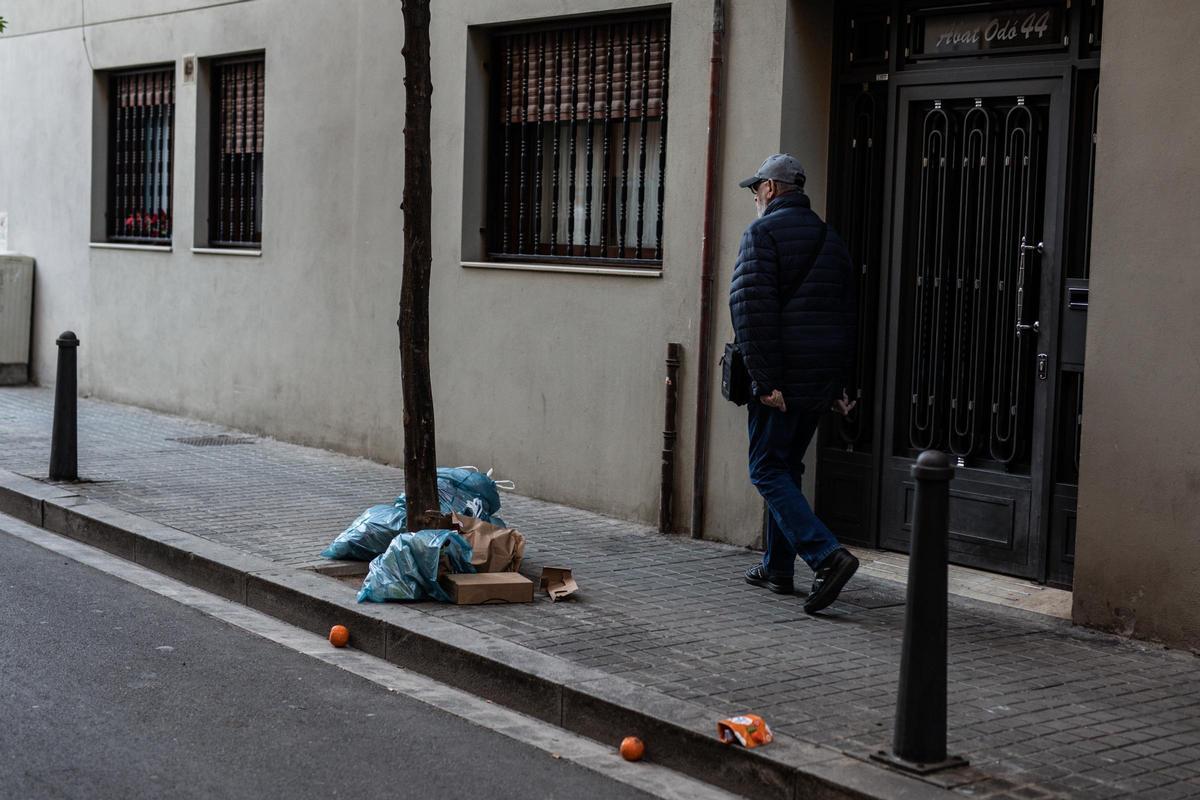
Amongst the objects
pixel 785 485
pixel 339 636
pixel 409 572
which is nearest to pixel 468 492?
pixel 409 572

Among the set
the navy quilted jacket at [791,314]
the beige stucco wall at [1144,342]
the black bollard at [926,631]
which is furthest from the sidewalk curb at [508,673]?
the beige stucco wall at [1144,342]

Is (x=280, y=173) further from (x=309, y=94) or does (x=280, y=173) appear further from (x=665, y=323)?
(x=665, y=323)

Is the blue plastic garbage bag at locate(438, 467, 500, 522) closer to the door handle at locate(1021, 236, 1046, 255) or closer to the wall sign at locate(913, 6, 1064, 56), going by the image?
the door handle at locate(1021, 236, 1046, 255)

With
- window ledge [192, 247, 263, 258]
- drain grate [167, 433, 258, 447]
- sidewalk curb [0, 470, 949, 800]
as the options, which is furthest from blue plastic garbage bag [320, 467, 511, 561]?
window ledge [192, 247, 263, 258]

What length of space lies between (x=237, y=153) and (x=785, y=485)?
26.4ft

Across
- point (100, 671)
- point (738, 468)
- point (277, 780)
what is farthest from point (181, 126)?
point (277, 780)

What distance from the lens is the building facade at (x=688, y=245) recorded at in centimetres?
660

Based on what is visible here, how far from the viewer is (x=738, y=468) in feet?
28.4

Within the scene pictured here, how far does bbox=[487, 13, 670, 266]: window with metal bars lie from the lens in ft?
31.4

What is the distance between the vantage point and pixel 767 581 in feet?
24.7

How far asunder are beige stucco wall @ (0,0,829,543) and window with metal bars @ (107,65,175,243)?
0.80 ft

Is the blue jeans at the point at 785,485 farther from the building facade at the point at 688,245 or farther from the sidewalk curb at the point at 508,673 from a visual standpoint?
the sidewalk curb at the point at 508,673

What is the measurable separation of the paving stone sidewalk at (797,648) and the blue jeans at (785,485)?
0.26m

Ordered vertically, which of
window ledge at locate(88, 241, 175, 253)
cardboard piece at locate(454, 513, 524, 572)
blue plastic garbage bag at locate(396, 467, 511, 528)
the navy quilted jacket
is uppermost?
window ledge at locate(88, 241, 175, 253)
